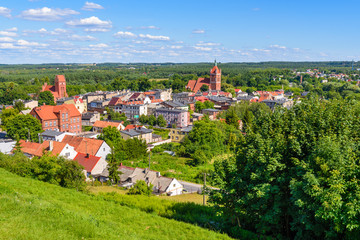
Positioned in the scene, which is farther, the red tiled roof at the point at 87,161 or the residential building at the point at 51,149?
the residential building at the point at 51,149

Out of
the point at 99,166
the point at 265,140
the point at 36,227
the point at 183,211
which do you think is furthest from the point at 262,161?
the point at 99,166

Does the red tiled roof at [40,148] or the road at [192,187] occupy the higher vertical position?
the red tiled roof at [40,148]

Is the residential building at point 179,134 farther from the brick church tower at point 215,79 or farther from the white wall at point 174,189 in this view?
the brick church tower at point 215,79

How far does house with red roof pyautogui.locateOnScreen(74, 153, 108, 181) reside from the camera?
28.4 metres

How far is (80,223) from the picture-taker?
9.42 metres

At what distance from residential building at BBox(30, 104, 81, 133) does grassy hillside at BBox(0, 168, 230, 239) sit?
32.8 metres

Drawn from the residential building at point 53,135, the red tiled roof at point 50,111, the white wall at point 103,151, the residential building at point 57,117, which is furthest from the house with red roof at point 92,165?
the red tiled roof at point 50,111

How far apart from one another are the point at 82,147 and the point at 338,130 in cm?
2714

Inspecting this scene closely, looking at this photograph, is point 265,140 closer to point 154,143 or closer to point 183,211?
point 183,211

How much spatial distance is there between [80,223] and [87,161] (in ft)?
69.2

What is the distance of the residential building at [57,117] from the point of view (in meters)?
44.9

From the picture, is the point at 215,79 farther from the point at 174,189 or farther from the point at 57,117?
the point at 174,189

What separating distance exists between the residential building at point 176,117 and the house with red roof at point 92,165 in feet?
92.2

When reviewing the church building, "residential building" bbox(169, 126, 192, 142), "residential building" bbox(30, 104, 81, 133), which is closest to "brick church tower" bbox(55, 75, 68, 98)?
"residential building" bbox(30, 104, 81, 133)
